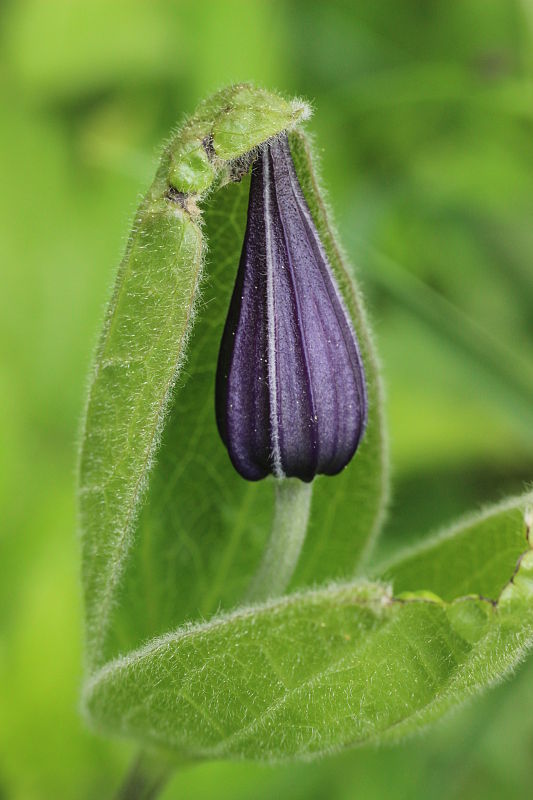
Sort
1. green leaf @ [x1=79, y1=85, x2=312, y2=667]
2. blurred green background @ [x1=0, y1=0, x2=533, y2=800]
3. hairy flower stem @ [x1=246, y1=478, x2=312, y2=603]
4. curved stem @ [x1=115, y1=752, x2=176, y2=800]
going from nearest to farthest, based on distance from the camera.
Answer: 1. green leaf @ [x1=79, y1=85, x2=312, y2=667]
2. hairy flower stem @ [x1=246, y1=478, x2=312, y2=603]
3. curved stem @ [x1=115, y1=752, x2=176, y2=800]
4. blurred green background @ [x1=0, y1=0, x2=533, y2=800]

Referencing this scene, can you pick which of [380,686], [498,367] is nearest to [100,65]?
[498,367]

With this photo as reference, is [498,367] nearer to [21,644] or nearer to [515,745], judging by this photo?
[515,745]

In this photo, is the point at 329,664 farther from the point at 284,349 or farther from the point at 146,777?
the point at 146,777

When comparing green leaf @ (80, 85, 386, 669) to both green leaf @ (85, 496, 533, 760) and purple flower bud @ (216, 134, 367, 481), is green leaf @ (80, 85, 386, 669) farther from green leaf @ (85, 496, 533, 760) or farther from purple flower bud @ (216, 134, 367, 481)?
green leaf @ (85, 496, 533, 760)

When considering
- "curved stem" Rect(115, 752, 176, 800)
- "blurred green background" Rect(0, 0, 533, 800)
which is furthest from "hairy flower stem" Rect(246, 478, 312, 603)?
"blurred green background" Rect(0, 0, 533, 800)

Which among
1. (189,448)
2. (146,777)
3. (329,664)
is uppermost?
(189,448)

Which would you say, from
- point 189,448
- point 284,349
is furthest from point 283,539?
point 284,349
